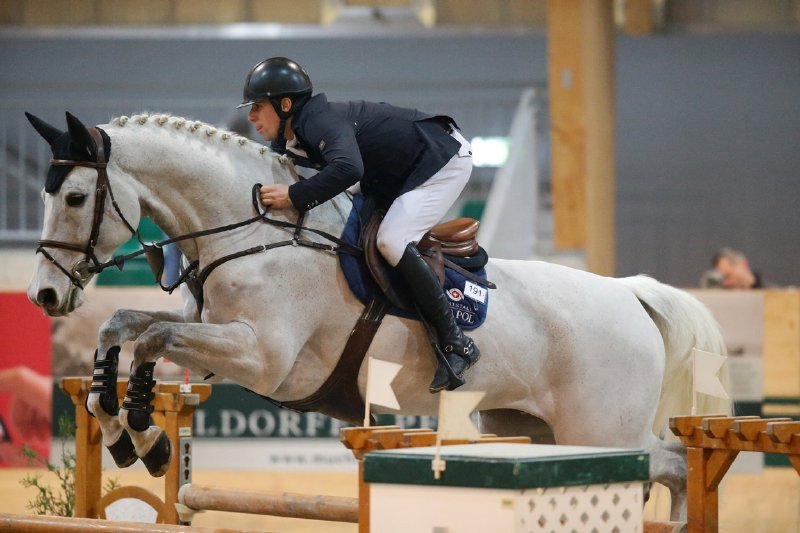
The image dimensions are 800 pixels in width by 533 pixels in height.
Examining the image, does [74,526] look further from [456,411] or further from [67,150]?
[456,411]

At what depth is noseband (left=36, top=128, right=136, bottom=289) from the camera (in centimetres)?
323

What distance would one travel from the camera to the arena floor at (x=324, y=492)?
5.50 m

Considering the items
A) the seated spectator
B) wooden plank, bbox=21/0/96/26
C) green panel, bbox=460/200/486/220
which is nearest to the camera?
the seated spectator

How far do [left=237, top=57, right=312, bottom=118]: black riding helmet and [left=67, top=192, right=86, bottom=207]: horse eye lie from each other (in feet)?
1.82

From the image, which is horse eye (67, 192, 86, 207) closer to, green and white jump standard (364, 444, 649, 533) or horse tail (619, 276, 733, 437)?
green and white jump standard (364, 444, 649, 533)

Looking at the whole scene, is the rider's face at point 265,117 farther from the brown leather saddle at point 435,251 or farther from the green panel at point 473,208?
the green panel at point 473,208

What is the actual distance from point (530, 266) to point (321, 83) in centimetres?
638

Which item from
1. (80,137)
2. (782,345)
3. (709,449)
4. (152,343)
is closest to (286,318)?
(152,343)

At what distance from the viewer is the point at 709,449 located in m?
2.99

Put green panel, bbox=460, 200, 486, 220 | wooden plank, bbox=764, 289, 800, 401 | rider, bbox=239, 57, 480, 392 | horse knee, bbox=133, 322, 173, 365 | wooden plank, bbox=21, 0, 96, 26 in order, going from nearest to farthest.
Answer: horse knee, bbox=133, 322, 173, 365
rider, bbox=239, 57, 480, 392
wooden plank, bbox=764, 289, 800, 401
green panel, bbox=460, 200, 486, 220
wooden plank, bbox=21, 0, 96, 26

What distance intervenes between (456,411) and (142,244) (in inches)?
55.5

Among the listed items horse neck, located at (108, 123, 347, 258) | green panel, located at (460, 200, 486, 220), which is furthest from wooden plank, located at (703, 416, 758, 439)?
green panel, located at (460, 200, 486, 220)

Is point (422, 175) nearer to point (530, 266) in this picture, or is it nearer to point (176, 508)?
point (530, 266)

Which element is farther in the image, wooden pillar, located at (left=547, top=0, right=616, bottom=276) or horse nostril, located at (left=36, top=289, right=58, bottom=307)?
wooden pillar, located at (left=547, top=0, right=616, bottom=276)
